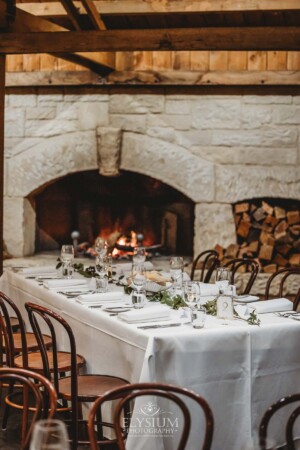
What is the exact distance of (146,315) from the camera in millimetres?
3293

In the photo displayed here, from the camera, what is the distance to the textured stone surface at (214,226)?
6.66 meters

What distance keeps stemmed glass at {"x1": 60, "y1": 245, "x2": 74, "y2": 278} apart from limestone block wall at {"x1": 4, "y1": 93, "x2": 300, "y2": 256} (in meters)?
2.16

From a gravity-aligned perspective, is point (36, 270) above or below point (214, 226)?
below

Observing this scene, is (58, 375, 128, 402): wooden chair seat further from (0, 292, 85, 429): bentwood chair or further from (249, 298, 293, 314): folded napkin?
(249, 298, 293, 314): folded napkin

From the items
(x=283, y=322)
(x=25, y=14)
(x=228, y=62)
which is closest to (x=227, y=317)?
(x=283, y=322)

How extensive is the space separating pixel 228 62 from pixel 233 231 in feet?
5.47

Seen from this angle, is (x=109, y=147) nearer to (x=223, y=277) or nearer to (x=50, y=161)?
(x=50, y=161)

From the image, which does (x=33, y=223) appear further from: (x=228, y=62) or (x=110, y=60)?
(x=228, y=62)

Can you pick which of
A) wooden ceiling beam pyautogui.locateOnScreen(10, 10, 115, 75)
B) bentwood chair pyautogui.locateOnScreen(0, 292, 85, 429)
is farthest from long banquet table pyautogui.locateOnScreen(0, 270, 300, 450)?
wooden ceiling beam pyautogui.locateOnScreen(10, 10, 115, 75)

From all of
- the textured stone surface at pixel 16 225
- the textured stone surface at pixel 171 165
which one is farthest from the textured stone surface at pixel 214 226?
the textured stone surface at pixel 16 225

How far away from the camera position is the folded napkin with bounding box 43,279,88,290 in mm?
4400

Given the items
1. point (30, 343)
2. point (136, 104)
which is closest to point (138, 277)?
point (30, 343)

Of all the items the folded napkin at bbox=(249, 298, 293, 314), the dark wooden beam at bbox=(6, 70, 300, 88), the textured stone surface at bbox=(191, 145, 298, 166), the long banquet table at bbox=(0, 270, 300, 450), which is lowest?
the long banquet table at bbox=(0, 270, 300, 450)

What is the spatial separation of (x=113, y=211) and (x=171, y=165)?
111 centimetres
